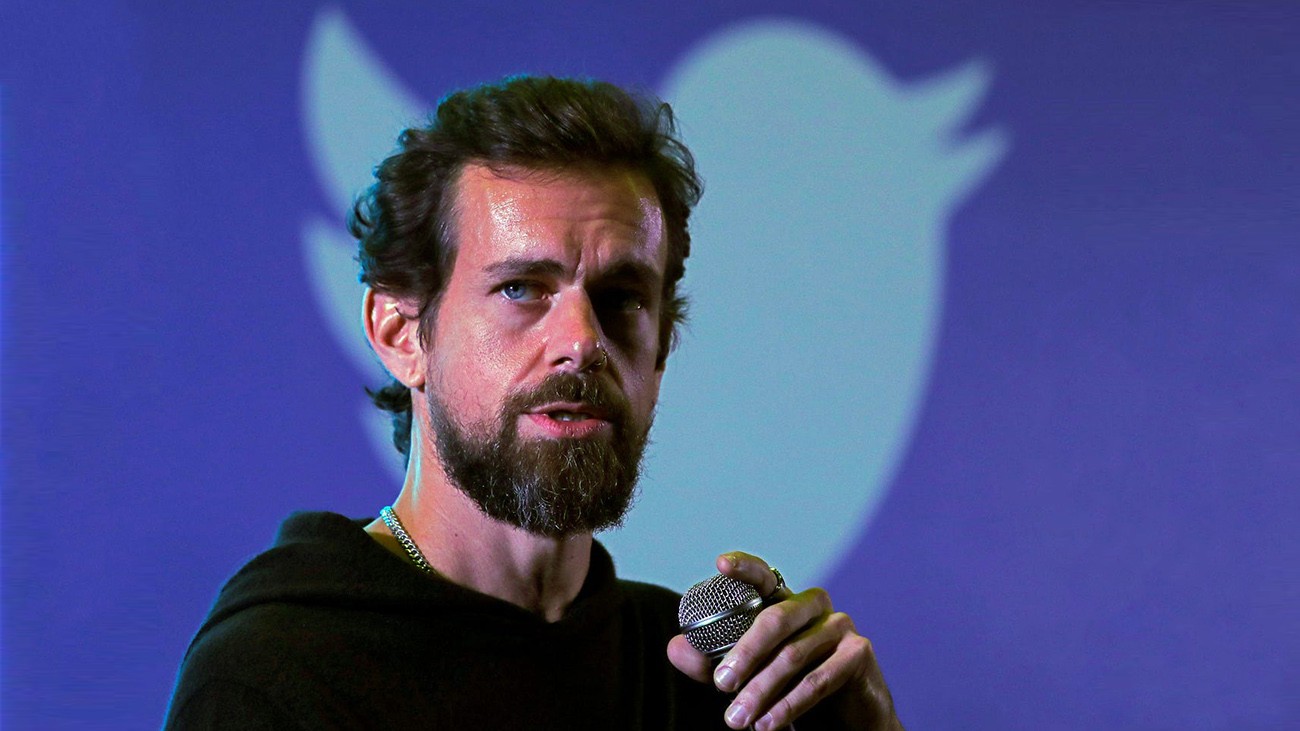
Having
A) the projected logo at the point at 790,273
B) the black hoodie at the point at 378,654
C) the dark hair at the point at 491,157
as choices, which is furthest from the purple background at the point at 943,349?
the black hoodie at the point at 378,654

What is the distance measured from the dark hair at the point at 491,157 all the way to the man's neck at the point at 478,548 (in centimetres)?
26

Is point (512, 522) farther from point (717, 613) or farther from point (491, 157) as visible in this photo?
point (491, 157)

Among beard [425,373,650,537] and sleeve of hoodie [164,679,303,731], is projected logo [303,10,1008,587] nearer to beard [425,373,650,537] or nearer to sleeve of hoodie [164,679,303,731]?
beard [425,373,650,537]

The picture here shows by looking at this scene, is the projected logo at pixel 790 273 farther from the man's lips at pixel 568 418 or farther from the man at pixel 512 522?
the man's lips at pixel 568 418

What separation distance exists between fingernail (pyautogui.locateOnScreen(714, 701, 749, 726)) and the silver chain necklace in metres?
0.48

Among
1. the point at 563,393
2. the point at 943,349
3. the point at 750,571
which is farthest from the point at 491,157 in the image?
the point at 943,349

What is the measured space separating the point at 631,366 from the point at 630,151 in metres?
0.34

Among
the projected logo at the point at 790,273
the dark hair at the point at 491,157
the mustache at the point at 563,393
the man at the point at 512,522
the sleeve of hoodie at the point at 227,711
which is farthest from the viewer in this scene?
the projected logo at the point at 790,273

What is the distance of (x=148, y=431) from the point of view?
2.70 m

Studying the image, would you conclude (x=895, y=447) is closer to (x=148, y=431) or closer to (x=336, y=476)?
(x=336, y=476)

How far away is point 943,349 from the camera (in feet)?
10.1

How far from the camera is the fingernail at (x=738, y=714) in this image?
4.65 feet

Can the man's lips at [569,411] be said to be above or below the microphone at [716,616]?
above

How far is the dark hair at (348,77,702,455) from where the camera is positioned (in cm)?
173
